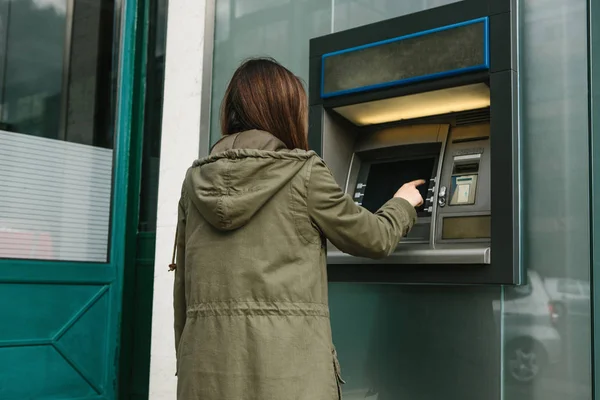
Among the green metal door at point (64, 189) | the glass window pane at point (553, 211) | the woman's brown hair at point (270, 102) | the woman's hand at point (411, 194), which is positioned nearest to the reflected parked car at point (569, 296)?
the glass window pane at point (553, 211)

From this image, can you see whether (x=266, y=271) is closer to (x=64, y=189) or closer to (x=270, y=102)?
(x=270, y=102)

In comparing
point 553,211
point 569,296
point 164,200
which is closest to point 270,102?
point 553,211

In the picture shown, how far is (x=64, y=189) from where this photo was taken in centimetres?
Result: 393

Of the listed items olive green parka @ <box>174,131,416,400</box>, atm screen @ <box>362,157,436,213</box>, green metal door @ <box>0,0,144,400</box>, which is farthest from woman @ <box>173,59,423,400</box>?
green metal door @ <box>0,0,144,400</box>

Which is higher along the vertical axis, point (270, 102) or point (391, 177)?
point (270, 102)

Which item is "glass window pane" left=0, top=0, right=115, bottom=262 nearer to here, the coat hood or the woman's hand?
the coat hood

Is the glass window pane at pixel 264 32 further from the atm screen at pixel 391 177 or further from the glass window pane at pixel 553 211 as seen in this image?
the glass window pane at pixel 553 211

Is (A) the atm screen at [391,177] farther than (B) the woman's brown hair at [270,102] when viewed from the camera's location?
Yes

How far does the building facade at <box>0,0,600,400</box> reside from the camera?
242cm

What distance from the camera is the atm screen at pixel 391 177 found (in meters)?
2.59

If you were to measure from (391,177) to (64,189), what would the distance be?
202 cm

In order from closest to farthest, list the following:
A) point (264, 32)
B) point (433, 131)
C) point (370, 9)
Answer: point (433, 131), point (370, 9), point (264, 32)

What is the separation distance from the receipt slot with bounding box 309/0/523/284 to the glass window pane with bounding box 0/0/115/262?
65.3 inches

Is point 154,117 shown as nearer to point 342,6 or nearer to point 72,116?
point 72,116
